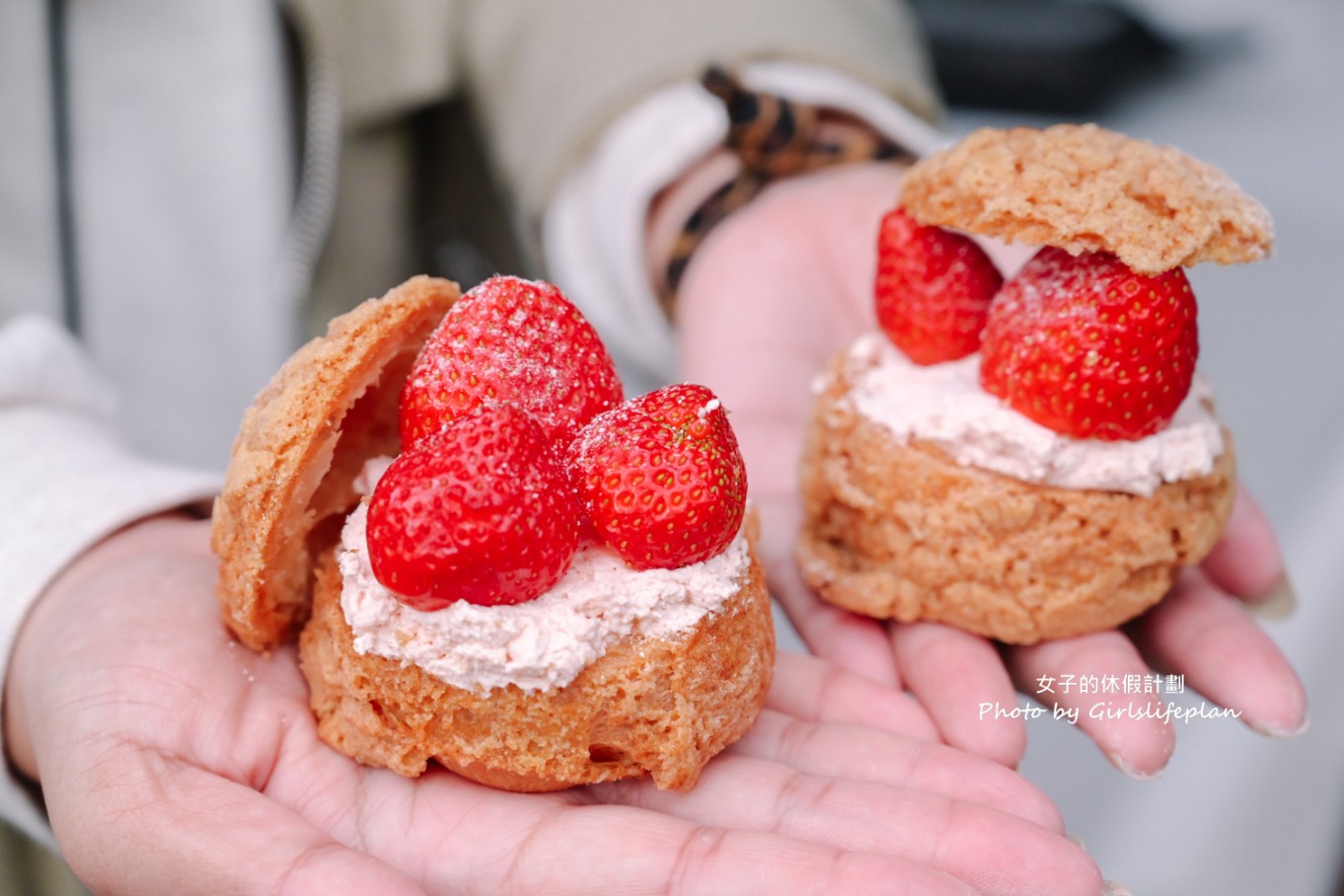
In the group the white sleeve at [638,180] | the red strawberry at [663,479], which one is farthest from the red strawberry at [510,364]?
the white sleeve at [638,180]

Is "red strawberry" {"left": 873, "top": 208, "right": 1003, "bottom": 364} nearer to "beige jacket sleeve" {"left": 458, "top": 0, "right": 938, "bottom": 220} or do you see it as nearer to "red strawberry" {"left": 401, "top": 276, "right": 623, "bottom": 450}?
"red strawberry" {"left": 401, "top": 276, "right": 623, "bottom": 450}

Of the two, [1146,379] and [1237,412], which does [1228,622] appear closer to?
[1146,379]

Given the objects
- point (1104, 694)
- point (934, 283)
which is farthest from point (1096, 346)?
point (1104, 694)

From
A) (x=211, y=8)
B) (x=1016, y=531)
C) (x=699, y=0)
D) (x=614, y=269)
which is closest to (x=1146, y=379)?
(x=1016, y=531)

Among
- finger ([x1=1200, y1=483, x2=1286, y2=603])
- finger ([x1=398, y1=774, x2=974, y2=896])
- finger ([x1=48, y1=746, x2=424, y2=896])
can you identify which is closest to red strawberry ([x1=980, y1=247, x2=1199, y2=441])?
finger ([x1=1200, y1=483, x2=1286, y2=603])

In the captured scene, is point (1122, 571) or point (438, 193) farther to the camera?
point (438, 193)

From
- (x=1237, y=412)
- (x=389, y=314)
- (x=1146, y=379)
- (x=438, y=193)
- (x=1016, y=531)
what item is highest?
(x=389, y=314)
